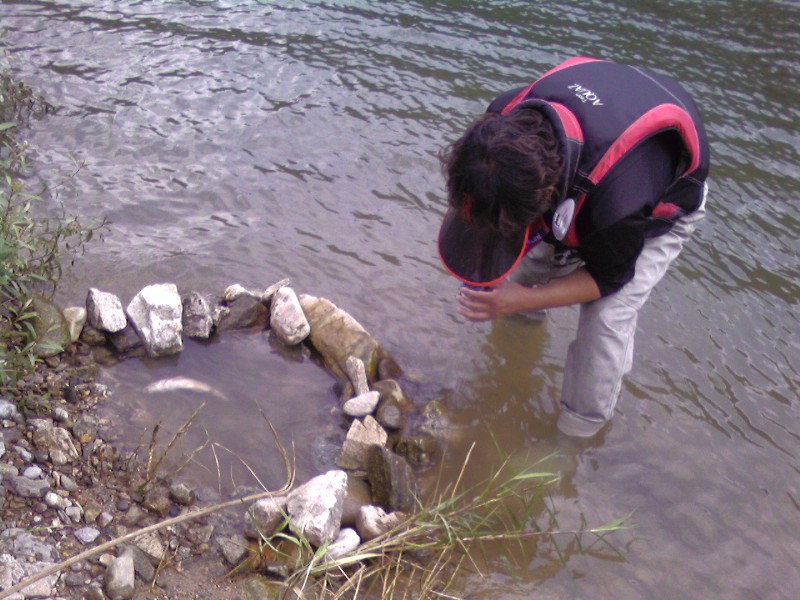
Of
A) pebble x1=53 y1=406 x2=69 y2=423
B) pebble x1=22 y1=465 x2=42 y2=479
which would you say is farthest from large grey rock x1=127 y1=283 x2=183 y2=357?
pebble x1=22 y1=465 x2=42 y2=479

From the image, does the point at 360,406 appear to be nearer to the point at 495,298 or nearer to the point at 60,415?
the point at 495,298

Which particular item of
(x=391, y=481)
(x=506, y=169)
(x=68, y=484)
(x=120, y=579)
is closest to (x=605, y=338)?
(x=391, y=481)

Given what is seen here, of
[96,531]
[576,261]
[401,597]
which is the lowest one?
[401,597]

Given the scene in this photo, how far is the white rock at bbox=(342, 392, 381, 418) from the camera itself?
346 cm

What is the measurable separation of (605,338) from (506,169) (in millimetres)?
1256

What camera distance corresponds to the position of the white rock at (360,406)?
11.4 ft

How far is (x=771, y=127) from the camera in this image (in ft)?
22.4

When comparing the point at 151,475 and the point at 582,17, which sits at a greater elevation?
the point at 582,17

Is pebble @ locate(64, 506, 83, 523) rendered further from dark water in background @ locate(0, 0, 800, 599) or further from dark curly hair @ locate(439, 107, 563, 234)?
dark curly hair @ locate(439, 107, 563, 234)

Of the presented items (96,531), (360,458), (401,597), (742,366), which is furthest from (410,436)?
(742,366)

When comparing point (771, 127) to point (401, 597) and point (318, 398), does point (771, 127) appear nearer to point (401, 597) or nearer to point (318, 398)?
point (318, 398)

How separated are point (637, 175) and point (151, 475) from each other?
7.02 ft

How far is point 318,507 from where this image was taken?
277 cm

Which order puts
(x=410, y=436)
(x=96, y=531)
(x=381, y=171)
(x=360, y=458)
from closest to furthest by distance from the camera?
(x=96, y=531), (x=360, y=458), (x=410, y=436), (x=381, y=171)
